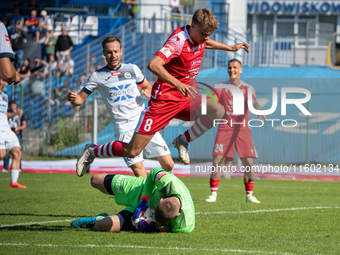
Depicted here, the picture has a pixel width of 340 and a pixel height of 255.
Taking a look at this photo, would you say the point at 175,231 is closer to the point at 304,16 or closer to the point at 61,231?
the point at 61,231

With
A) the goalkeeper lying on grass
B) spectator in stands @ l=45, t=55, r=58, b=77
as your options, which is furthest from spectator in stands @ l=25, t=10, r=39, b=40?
the goalkeeper lying on grass

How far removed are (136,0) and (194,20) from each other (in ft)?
74.2

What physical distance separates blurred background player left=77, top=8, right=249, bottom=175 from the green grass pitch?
3.77 feet

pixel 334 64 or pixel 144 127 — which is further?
pixel 334 64

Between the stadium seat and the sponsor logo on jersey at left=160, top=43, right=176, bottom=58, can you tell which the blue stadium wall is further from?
the sponsor logo on jersey at left=160, top=43, right=176, bottom=58

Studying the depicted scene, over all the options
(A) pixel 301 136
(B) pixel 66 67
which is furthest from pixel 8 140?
(B) pixel 66 67

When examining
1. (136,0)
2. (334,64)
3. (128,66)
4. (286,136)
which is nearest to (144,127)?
(128,66)

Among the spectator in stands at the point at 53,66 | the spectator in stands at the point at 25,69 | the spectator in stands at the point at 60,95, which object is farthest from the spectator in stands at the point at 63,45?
the spectator in stands at the point at 60,95

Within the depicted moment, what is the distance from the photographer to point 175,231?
5.60 meters

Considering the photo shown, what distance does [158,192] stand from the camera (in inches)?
215

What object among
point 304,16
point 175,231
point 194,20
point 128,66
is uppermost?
point 304,16

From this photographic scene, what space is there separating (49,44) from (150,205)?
745 inches

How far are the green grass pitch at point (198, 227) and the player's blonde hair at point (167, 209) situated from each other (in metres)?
0.24

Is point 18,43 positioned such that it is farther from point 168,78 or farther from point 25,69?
point 168,78
